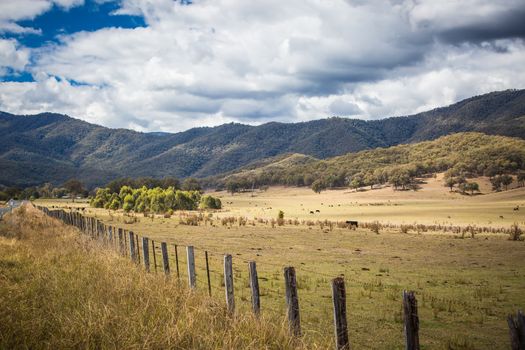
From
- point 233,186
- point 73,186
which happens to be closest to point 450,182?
point 233,186

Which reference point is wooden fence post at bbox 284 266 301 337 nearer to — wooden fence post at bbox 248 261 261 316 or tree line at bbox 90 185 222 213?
wooden fence post at bbox 248 261 261 316

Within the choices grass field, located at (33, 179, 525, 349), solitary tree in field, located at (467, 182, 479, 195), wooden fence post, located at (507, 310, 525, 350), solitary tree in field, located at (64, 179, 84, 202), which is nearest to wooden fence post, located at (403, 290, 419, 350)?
wooden fence post, located at (507, 310, 525, 350)

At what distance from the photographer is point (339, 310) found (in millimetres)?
6352

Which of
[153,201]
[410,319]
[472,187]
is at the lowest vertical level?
[472,187]

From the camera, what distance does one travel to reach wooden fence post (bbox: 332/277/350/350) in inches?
246

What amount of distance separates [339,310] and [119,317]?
3408 millimetres

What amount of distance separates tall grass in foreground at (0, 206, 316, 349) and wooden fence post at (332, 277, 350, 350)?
1.29ft

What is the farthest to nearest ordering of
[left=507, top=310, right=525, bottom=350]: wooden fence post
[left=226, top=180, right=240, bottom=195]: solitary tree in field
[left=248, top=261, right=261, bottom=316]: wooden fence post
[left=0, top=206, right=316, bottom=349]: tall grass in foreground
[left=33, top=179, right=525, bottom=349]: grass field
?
1. [left=226, top=180, right=240, bottom=195]: solitary tree in field
2. [left=33, top=179, right=525, bottom=349]: grass field
3. [left=248, top=261, right=261, bottom=316]: wooden fence post
4. [left=0, top=206, right=316, bottom=349]: tall grass in foreground
5. [left=507, top=310, right=525, bottom=350]: wooden fence post

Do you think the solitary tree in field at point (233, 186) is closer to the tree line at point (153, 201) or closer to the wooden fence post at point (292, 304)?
the tree line at point (153, 201)

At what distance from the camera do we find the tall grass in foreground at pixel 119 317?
256 inches

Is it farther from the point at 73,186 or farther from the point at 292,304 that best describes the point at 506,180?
the point at 73,186

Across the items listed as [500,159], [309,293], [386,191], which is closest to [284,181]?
[386,191]

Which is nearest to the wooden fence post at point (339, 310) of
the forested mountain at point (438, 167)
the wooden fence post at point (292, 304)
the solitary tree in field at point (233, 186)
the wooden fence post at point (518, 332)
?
the wooden fence post at point (292, 304)

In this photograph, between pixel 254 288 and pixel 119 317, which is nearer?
pixel 119 317
